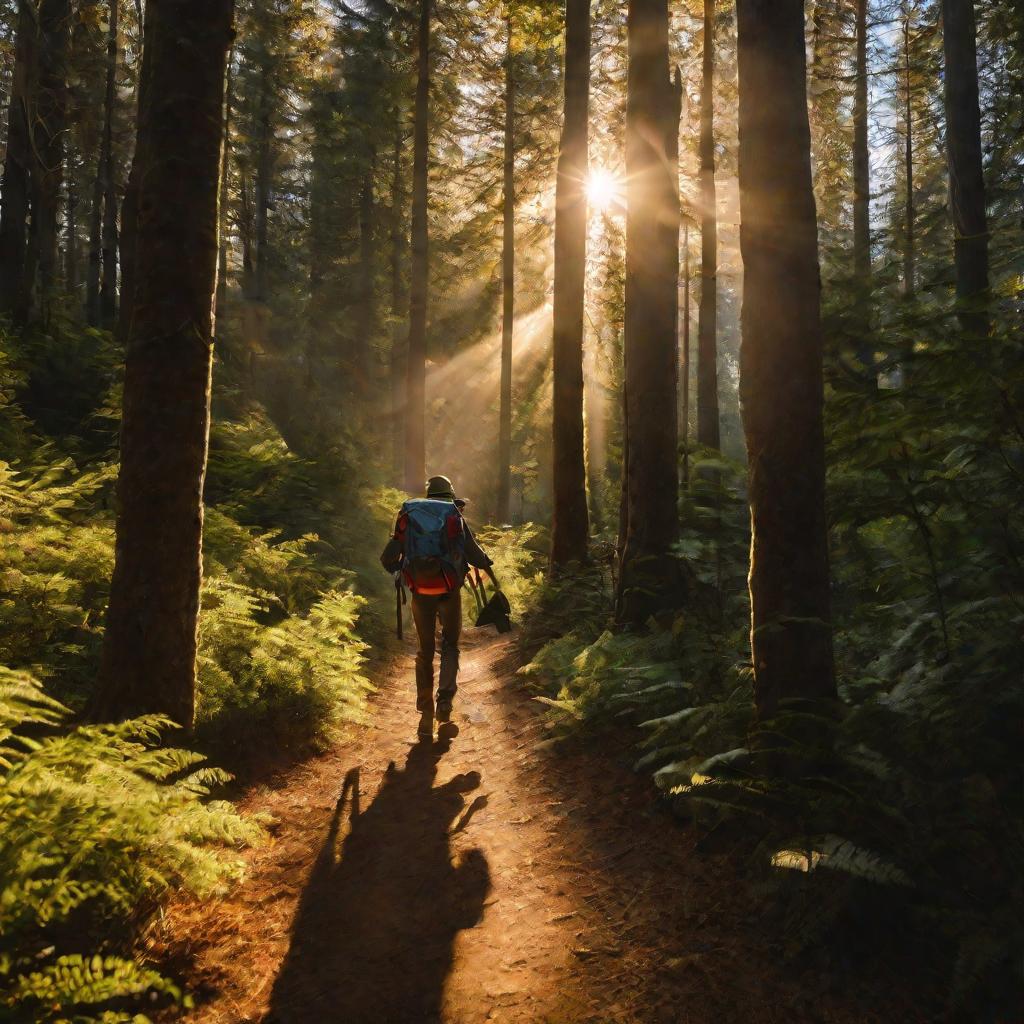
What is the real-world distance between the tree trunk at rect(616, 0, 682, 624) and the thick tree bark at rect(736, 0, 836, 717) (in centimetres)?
395

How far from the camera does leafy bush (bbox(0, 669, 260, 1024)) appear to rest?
2.54m

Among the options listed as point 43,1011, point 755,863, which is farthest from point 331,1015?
point 755,863

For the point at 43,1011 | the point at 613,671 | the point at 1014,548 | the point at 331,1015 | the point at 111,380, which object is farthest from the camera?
the point at 111,380

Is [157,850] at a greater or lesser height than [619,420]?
lesser

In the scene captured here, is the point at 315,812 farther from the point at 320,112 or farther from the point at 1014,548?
the point at 320,112

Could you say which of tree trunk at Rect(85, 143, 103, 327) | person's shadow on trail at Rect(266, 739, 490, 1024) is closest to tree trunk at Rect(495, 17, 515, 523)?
tree trunk at Rect(85, 143, 103, 327)

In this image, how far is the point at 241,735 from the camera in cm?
578

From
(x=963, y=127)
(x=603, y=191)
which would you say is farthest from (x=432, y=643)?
(x=963, y=127)

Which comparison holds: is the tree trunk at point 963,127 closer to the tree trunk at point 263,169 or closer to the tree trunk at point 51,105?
the tree trunk at point 51,105

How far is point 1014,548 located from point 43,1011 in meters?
4.95

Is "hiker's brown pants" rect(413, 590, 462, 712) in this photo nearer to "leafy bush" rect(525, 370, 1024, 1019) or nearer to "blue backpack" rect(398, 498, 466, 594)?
"blue backpack" rect(398, 498, 466, 594)

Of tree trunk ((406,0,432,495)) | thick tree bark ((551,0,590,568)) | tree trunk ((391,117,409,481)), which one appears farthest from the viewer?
tree trunk ((391,117,409,481))

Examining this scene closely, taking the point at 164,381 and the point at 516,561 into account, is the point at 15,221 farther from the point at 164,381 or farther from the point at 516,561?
the point at 516,561

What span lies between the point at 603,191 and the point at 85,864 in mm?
14745
